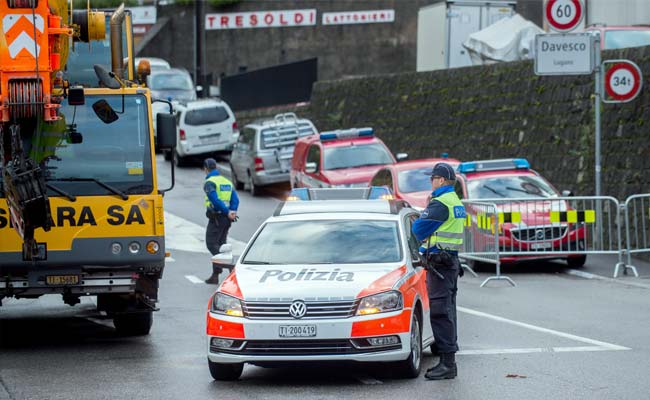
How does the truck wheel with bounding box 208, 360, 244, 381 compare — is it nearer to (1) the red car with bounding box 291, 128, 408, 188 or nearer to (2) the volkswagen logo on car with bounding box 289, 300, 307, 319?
(2) the volkswagen logo on car with bounding box 289, 300, 307, 319

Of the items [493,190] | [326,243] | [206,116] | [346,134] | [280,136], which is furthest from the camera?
[206,116]

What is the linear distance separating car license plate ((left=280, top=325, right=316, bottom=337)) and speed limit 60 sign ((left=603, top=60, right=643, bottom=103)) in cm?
1153

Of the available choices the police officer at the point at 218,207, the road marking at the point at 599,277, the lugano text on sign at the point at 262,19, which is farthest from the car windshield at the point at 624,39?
the lugano text on sign at the point at 262,19

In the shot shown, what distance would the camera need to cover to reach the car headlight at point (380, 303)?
430 inches

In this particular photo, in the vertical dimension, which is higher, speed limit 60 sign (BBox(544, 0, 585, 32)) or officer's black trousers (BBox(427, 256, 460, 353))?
speed limit 60 sign (BBox(544, 0, 585, 32))

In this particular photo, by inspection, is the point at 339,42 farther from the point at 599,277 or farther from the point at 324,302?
the point at 324,302

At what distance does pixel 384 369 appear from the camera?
11859 mm

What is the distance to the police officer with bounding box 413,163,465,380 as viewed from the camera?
444 inches

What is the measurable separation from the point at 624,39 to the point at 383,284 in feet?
55.5

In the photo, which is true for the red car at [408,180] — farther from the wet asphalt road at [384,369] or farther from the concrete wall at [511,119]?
the wet asphalt road at [384,369]

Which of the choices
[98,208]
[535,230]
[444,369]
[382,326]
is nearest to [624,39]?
[535,230]

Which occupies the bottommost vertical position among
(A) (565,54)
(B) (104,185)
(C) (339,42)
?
(B) (104,185)

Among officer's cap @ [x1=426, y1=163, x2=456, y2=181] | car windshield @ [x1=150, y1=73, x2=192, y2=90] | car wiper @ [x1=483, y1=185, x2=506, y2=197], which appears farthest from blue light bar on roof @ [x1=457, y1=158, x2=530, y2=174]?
car windshield @ [x1=150, y1=73, x2=192, y2=90]

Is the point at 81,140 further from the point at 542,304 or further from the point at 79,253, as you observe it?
the point at 542,304
